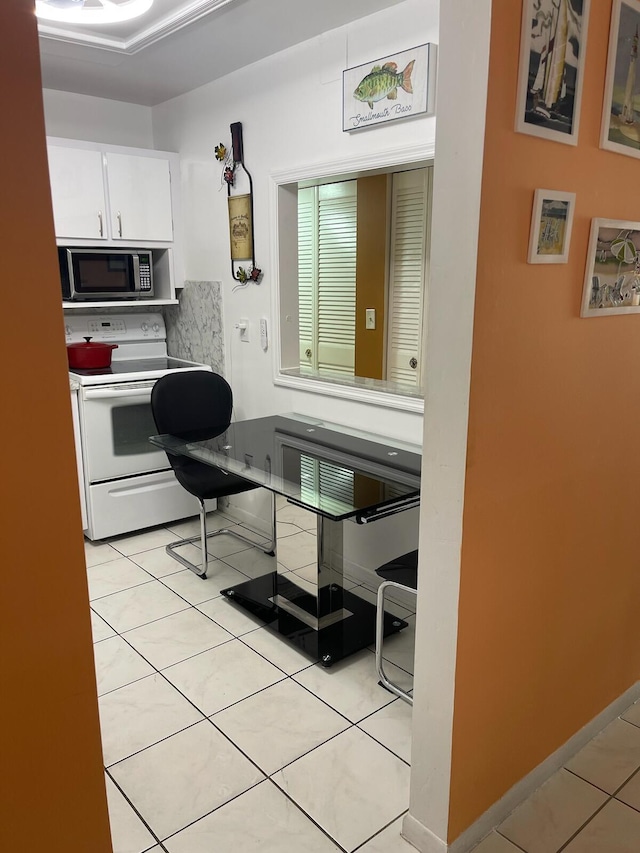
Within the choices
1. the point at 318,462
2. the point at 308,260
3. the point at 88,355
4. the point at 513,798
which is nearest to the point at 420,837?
the point at 513,798

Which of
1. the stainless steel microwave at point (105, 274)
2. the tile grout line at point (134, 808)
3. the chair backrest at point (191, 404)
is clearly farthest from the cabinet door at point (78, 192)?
the tile grout line at point (134, 808)

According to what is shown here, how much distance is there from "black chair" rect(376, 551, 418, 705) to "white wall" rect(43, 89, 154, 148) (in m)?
3.02

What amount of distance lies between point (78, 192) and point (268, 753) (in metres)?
2.93

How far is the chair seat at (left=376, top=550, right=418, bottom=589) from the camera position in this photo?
220cm

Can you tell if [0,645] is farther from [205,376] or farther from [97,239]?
[97,239]

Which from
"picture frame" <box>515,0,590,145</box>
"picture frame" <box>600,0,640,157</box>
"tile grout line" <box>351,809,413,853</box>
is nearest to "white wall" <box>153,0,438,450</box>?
"picture frame" <box>600,0,640,157</box>

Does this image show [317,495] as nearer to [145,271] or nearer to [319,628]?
[319,628]

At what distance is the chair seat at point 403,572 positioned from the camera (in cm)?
220

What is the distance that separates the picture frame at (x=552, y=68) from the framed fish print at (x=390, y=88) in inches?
39.1

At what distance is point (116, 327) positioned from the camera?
13.2ft

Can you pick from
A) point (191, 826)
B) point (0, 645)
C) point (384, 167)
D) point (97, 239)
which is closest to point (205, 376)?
point (97, 239)

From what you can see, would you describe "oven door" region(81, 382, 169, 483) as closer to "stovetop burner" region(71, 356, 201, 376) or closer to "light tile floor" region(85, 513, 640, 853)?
"stovetop burner" region(71, 356, 201, 376)

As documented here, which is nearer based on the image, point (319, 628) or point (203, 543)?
point (319, 628)

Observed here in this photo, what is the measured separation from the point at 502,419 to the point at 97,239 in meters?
2.85
